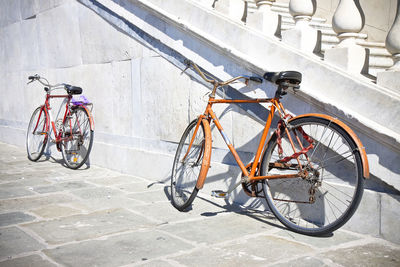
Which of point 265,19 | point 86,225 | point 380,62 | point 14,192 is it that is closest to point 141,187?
point 14,192

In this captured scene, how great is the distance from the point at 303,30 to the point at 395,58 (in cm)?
88

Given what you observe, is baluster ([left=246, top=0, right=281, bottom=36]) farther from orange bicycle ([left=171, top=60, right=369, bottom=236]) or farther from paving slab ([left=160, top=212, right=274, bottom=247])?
paving slab ([left=160, top=212, right=274, bottom=247])

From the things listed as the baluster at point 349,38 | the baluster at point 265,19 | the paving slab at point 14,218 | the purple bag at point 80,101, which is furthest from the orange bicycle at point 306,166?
the purple bag at point 80,101

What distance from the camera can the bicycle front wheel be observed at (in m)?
6.39

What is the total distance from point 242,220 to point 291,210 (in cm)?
47

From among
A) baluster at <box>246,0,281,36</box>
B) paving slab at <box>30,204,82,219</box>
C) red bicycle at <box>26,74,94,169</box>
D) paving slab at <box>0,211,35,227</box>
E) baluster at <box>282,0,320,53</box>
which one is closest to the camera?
paving slab at <box>0,211,35,227</box>

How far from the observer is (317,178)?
10.5 feet

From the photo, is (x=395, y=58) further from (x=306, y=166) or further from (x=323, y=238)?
(x=323, y=238)

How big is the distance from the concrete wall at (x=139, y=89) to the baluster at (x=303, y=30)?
22 centimetres

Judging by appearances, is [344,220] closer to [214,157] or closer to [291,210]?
[291,210]

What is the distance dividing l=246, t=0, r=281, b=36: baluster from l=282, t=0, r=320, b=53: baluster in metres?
0.29

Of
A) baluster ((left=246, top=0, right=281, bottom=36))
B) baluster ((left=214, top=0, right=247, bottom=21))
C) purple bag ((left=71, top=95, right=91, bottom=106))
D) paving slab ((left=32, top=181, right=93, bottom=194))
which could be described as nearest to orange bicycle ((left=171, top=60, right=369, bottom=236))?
baluster ((left=246, top=0, right=281, bottom=36))

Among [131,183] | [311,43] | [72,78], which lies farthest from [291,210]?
[72,78]

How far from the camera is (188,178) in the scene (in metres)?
4.84
